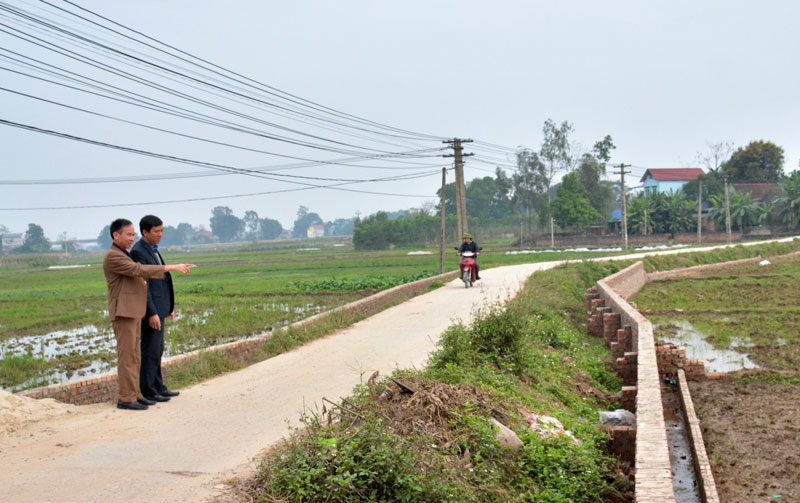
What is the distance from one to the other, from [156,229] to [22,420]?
205 centimetres

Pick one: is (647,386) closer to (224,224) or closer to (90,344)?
(90,344)

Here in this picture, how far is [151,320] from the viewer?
22.4ft

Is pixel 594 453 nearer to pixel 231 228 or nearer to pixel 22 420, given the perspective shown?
pixel 22 420

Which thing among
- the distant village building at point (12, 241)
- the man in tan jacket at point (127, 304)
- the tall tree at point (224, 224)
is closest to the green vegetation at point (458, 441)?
the man in tan jacket at point (127, 304)

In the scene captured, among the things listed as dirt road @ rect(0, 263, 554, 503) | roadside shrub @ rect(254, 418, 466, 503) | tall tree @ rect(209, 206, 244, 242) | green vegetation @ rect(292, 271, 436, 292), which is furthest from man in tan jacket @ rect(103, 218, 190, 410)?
tall tree @ rect(209, 206, 244, 242)

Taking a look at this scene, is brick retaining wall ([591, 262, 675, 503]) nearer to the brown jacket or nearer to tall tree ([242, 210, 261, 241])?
the brown jacket

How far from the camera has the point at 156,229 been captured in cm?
699

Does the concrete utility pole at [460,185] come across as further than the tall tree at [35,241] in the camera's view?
No

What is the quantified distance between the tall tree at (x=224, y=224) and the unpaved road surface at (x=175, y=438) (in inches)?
5430

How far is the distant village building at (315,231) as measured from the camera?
16925 cm

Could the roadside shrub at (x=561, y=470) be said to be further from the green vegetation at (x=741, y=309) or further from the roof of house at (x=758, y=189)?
the roof of house at (x=758, y=189)

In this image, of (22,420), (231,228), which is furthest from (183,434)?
(231,228)

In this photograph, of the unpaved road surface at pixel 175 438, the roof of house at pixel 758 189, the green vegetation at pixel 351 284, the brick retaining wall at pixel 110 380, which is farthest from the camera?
the roof of house at pixel 758 189

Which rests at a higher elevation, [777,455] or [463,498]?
[463,498]
